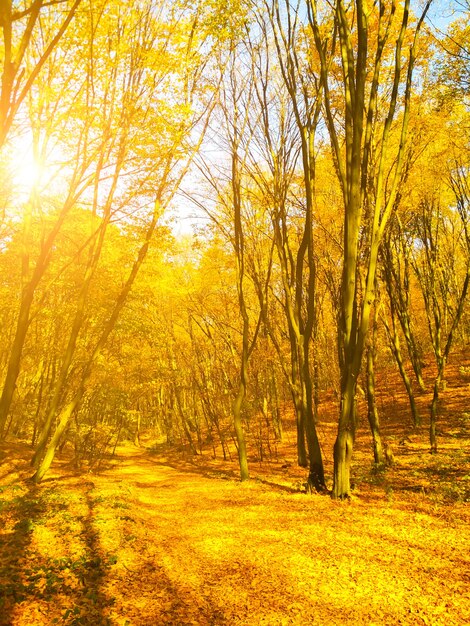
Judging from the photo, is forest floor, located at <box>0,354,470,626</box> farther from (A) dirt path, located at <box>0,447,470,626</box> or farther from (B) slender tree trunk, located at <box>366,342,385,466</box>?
(B) slender tree trunk, located at <box>366,342,385,466</box>

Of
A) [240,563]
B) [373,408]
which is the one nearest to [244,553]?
[240,563]

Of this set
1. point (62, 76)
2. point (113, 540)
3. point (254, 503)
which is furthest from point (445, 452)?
point (62, 76)

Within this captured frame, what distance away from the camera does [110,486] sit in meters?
9.23

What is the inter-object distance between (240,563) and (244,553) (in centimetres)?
30

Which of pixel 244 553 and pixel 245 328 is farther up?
pixel 245 328

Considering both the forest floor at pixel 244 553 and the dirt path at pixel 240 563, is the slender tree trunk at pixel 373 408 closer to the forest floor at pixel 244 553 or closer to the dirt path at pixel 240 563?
the forest floor at pixel 244 553

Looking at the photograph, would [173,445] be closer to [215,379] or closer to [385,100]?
[215,379]

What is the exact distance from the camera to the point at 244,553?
4785 mm

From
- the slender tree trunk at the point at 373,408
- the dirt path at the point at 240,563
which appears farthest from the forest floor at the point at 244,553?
the slender tree trunk at the point at 373,408

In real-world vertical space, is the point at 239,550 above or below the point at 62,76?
below

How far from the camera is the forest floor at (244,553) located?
134 inches

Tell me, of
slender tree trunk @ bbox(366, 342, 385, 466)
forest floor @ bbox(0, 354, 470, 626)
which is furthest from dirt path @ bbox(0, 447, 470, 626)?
slender tree trunk @ bbox(366, 342, 385, 466)

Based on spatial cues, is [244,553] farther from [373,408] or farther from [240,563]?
[373,408]

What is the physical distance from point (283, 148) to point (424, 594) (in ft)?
29.7
